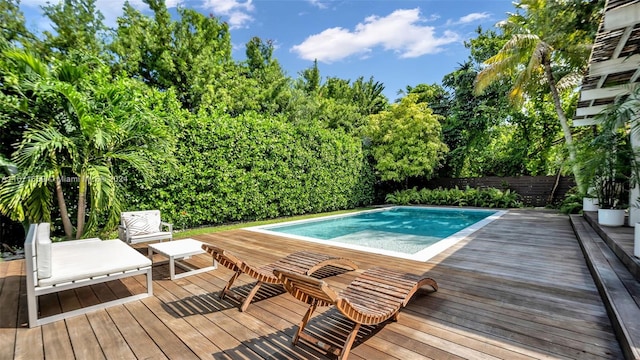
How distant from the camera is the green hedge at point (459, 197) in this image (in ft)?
46.5

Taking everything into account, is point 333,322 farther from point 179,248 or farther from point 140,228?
point 140,228

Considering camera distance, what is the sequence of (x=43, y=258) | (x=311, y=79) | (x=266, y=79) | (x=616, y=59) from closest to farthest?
(x=43, y=258)
(x=616, y=59)
(x=266, y=79)
(x=311, y=79)

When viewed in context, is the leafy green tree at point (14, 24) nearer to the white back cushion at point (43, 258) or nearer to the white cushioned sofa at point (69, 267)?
the white cushioned sofa at point (69, 267)

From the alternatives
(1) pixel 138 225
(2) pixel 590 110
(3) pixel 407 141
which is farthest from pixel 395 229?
(1) pixel 138 225

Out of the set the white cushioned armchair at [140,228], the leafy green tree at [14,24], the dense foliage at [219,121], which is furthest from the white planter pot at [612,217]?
the leafy green tree at [14,24]

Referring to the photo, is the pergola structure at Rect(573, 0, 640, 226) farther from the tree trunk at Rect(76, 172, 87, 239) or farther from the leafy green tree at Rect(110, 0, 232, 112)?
the leafy green tree at Rect(110, 0, 232, 112)

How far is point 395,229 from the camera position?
1038 centimetres

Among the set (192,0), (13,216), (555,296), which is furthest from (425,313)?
(192,0)

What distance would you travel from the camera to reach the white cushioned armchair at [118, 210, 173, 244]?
581 centimetres

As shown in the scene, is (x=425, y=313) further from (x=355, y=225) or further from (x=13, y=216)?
(x=355, y=225)

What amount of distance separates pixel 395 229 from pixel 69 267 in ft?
29.3

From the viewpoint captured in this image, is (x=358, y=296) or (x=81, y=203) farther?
(x=81, y=203)

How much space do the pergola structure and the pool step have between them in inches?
89.4

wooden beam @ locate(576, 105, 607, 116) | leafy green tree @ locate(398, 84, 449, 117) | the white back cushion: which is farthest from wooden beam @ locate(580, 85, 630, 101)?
leafy green tree @ locate(398, 84, 449, 117)
